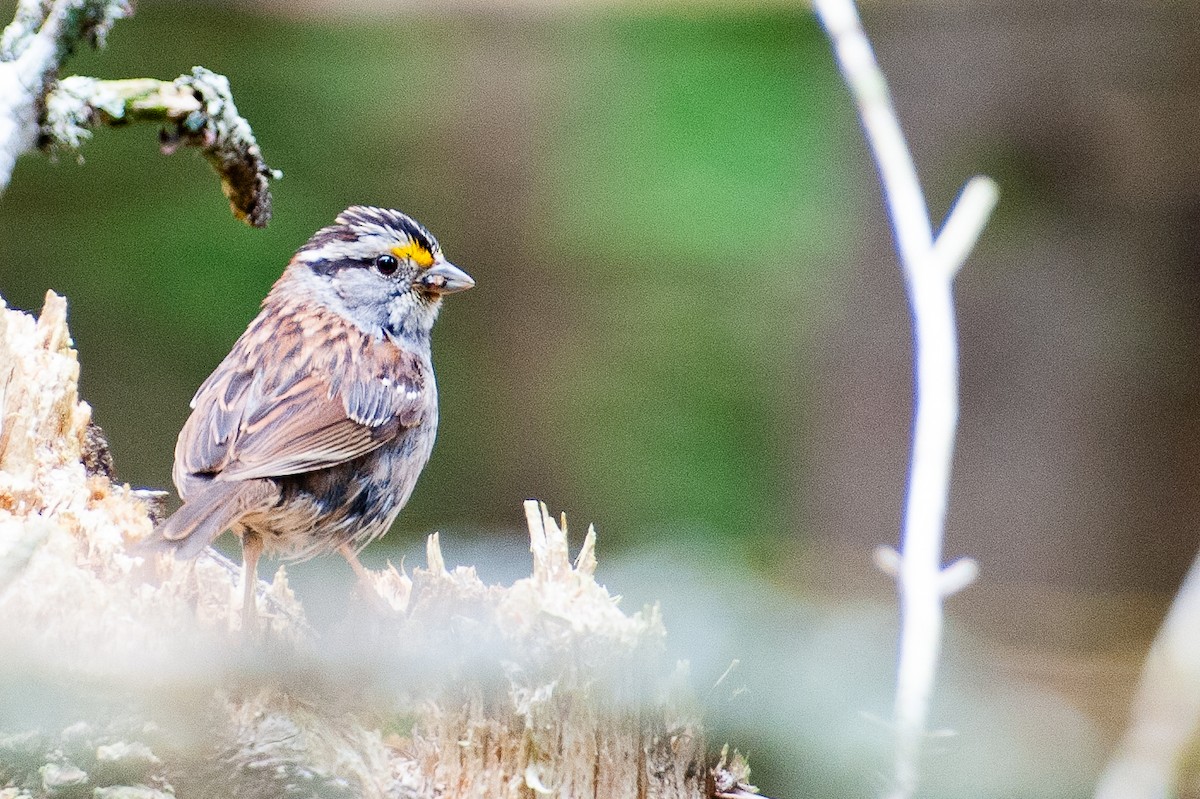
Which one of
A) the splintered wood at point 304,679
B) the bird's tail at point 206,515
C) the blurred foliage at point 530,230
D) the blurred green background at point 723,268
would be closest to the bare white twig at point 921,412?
the splintered wood at point 304,679

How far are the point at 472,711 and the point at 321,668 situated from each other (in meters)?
0.22

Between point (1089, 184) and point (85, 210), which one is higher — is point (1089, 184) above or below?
above

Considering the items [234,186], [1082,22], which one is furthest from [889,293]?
[234,186]

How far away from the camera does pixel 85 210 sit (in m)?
4.66

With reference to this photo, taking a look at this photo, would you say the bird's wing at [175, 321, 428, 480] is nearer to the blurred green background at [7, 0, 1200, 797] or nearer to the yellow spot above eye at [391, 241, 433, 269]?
the yellow spot above eye at [391, 241, 433, 269]

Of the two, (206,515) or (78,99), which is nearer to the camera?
(78,99)

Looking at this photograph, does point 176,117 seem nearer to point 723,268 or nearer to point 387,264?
point 387,264

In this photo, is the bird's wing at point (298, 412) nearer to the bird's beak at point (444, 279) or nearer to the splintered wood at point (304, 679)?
the bird's beak at point (444, 279)

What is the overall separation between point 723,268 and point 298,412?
2.51m

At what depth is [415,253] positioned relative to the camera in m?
3.08

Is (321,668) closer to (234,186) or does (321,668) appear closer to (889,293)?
(234,186)

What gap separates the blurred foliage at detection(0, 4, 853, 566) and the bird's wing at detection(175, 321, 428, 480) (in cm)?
163

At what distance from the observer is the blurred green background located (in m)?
4.67

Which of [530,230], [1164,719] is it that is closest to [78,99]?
[1164,719]
